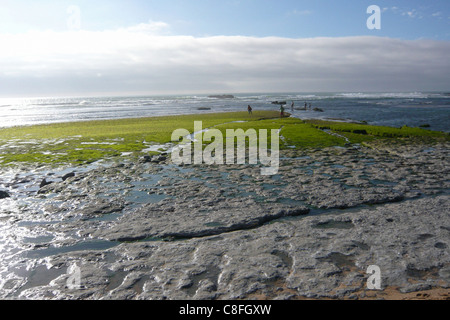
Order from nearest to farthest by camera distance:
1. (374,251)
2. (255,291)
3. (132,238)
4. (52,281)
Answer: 1. (255,291)
2. (52,281)
3. (374,251)
4. (132,238)

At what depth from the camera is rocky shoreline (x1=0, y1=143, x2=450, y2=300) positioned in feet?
23.6

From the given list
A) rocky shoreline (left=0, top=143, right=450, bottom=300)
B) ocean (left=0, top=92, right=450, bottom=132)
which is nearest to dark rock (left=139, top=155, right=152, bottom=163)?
rocky shoreline (left=0, top=143, right=450, bottom=300)

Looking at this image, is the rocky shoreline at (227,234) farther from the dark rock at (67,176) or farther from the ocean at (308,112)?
the ocean at (308,112)

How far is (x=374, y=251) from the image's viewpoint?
8.51m

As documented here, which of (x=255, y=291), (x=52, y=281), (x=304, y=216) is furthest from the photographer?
(x=304, y=216)

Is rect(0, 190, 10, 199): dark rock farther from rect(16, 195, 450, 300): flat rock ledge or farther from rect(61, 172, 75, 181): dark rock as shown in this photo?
rect(16, 195, 450, 300): flat rock ledge

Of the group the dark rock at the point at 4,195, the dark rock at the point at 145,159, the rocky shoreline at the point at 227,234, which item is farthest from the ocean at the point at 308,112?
the dark rock at the point at 4,195

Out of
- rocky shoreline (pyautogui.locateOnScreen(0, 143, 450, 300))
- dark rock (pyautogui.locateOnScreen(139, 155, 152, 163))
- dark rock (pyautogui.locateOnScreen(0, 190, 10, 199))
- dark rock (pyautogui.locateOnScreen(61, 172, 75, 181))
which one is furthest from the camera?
dark rock (pyautogui.locateOnScreen(139, 155, 152, 163))

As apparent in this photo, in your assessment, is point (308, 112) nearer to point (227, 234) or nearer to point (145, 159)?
point (145, 159)

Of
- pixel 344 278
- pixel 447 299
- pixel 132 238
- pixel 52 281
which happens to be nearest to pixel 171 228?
pixel 132 238

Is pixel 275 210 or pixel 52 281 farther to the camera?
pixel 275 210
